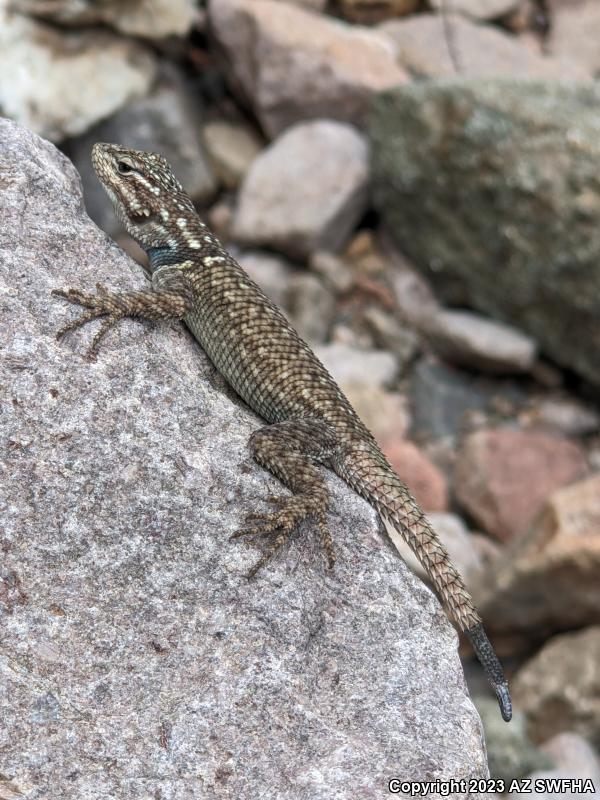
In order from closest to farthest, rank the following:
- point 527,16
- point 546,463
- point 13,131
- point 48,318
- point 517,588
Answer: point 48,318
point 13,131
point 517,588
point 546,463
point 527,16

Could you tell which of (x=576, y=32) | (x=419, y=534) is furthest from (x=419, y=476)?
(x=576, y=32)

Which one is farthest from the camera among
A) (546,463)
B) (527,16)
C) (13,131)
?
(527,16)

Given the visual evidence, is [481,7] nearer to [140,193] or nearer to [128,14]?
[128,14]

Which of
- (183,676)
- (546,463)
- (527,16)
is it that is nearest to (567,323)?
(546,463)

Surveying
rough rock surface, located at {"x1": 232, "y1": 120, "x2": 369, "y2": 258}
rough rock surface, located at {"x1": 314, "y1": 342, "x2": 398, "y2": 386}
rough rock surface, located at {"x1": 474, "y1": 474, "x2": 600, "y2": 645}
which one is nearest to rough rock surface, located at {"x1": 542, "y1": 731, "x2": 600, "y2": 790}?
rough rock surface, located at {"x1": 474, "y1": 474, "x2": 600, "y2": 645}

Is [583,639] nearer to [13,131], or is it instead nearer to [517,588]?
[517,588]
